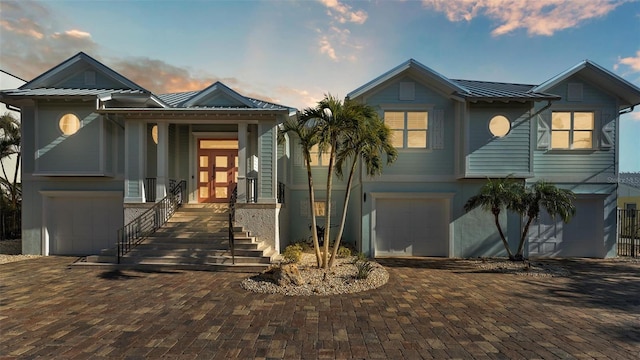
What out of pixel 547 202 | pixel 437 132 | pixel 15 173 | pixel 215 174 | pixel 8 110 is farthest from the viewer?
pixel 8 110

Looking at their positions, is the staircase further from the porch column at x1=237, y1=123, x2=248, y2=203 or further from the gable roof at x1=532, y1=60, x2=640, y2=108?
the gable roof at x1=532, y1=60, x2=640, y2=108

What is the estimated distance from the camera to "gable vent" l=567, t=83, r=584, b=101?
11.7m

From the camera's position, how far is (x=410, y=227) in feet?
38.1

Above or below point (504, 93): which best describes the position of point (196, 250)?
below

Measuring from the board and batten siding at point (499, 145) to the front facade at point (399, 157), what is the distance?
0.04 metres

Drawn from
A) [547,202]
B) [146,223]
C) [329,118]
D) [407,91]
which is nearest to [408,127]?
[407,91]

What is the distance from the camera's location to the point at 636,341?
485 cm

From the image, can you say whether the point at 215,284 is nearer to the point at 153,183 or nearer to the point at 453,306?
the point at 453,306

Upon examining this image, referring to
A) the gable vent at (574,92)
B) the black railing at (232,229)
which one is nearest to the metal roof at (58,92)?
the black railing at (232,229)

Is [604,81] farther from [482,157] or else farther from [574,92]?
[482,157]

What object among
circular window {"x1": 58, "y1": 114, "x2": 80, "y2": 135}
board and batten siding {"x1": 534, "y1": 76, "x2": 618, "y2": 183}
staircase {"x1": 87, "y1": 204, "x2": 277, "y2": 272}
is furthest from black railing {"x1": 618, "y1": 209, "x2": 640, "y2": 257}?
circular window {"x1": 58, "y1": 114, "x2": 80, "y2": 135}

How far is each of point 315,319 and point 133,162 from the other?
8.72 m

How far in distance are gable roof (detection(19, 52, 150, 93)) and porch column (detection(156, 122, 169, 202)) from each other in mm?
1738

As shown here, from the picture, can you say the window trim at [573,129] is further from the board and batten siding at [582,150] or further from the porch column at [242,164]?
the porch column at [242,164]
